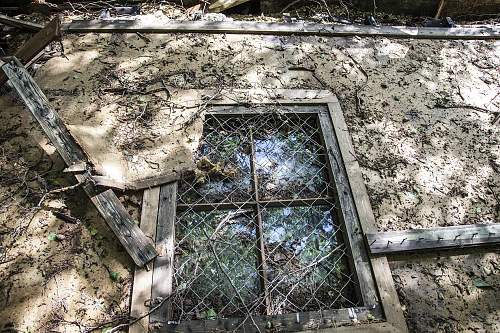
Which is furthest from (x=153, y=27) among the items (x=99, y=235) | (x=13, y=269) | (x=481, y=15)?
(x=481, y=15)

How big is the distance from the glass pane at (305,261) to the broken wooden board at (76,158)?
84cm

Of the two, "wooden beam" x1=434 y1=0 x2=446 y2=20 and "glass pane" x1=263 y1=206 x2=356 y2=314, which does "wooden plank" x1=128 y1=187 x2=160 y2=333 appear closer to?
"glass pane" x1=263 y1=206 x2=356 y2=314

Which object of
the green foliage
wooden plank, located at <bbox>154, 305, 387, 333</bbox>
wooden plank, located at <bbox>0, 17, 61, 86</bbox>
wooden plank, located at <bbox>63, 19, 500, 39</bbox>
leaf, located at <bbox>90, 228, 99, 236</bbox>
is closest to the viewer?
wooden plank, located at <bbox>154, 305, 387, 333</bbox>

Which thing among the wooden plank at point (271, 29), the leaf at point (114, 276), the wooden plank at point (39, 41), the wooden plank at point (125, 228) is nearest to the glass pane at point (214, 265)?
the wooden plank at point (125, 228)

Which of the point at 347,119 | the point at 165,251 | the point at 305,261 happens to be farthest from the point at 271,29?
the point at 165,251

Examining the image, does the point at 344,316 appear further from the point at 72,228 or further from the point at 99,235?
the point at 72,228

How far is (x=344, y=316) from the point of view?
2.44m

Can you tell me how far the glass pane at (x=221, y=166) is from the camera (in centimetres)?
300

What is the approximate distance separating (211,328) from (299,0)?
13.7 feet

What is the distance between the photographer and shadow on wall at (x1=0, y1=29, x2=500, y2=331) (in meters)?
2.49

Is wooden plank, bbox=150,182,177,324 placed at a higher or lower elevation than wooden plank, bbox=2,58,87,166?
lower

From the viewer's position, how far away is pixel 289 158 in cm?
329

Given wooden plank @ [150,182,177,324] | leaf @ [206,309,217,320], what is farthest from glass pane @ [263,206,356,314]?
wooden plank @ [150,182,177,324]

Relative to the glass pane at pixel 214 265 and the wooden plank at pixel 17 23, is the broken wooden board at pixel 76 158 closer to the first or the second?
the glass pane at pixel 214 265
